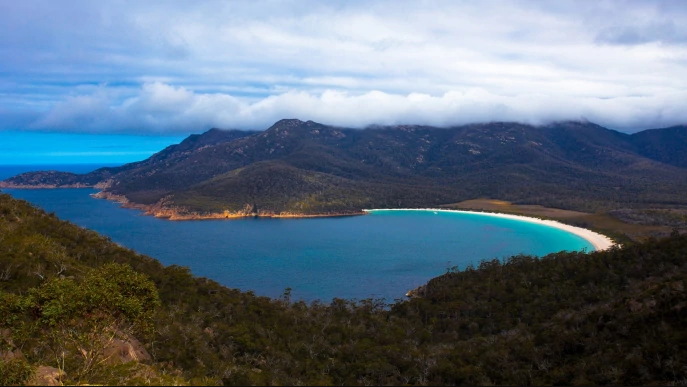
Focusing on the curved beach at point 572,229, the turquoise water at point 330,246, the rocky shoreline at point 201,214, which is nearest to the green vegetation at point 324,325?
the turquoise water at point 330,246

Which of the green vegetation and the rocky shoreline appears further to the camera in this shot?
the rocky shoreline

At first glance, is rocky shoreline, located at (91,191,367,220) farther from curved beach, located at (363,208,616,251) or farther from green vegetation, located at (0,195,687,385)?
green vegetation, located at (0,195,687,385)

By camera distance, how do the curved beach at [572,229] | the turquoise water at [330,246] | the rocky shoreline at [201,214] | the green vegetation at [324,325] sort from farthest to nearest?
the rocky shoreline at [201,214], the curved beach at [572,229], the turquoise water at [330,246], the green vegetation at [324,325]

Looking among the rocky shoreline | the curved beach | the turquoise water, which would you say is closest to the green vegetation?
the turquoise water

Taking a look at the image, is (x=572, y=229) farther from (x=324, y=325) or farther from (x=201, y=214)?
(x=201, y=214)

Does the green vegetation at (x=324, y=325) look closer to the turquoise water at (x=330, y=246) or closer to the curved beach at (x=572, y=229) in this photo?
the turquoise water at (x=330, y=246)

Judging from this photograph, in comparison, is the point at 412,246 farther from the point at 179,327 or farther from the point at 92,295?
the point at 92,295
